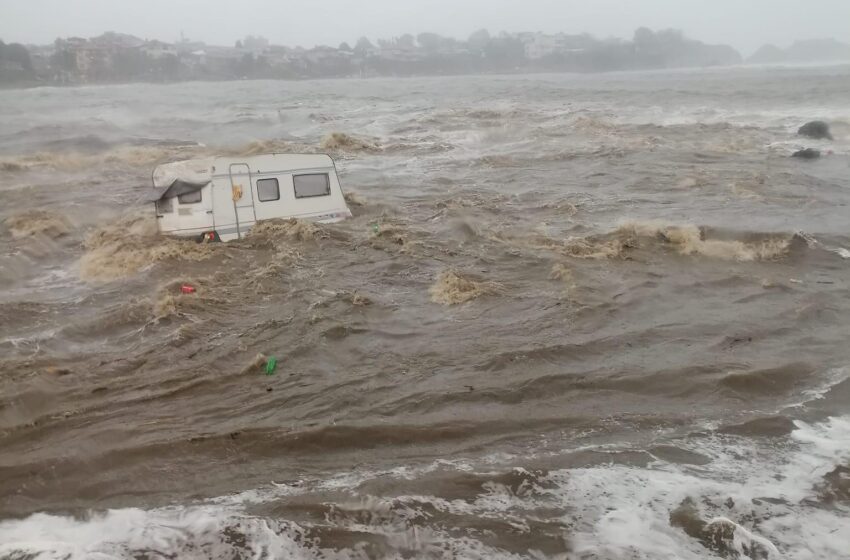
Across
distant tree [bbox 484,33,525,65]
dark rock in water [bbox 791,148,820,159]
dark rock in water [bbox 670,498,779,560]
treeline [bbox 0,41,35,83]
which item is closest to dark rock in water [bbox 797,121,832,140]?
dark rock in water [bbox 791,148,820,159]

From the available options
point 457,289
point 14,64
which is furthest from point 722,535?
point 14,64

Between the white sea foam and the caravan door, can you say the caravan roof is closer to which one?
the caravan door

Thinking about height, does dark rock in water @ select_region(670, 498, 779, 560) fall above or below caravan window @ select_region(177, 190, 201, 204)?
below

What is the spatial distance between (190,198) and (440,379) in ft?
27.9

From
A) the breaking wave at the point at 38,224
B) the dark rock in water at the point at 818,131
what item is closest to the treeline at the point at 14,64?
the breaking wave at the point at 38,224

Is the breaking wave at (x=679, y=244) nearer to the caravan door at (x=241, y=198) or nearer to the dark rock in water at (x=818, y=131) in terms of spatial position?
the caravan door at (x=241, y=198)

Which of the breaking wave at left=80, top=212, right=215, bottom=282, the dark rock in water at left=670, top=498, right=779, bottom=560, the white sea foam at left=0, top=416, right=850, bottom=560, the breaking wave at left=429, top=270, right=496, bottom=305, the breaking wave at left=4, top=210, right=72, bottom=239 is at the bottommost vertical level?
the dark rock in water at left=670, top=498, right=779, bottom=560

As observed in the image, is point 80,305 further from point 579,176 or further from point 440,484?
point 579,176

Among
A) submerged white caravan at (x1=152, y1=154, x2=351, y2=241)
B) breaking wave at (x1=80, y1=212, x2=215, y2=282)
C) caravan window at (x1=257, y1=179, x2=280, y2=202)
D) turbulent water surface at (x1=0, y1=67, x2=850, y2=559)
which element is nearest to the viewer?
turbulent water surface at (x1=0, y1=67, x2=850, y2=559)

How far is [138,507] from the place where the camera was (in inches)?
248

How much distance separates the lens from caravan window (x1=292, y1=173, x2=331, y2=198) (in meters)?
15.6

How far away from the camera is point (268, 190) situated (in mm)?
15148

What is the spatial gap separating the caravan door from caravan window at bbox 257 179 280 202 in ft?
0.74

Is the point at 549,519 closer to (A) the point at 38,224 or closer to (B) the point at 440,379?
(B) the point at 440,379
